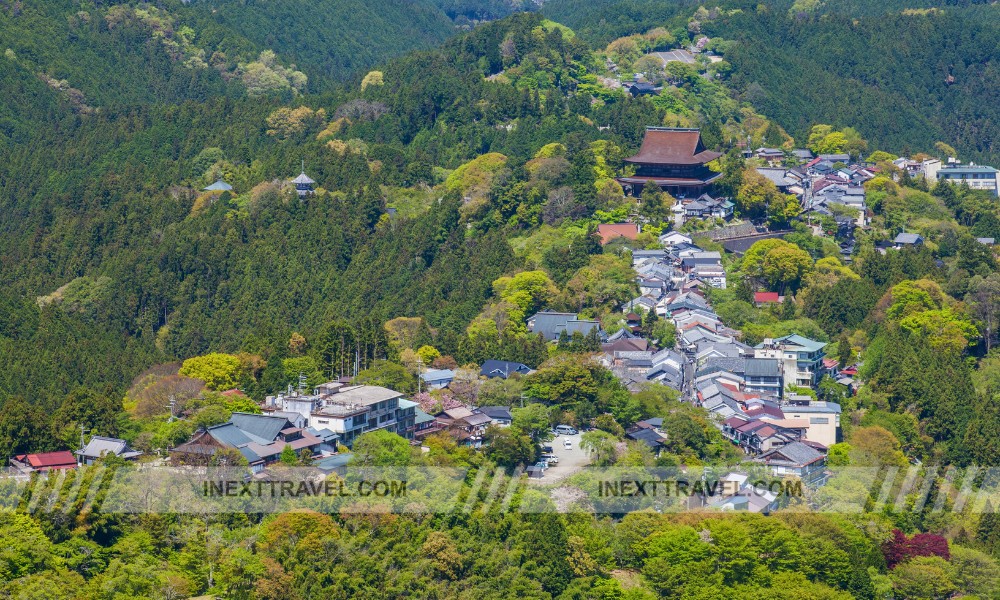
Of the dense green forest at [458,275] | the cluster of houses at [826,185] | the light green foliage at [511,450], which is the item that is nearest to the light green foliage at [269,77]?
the dense green forest at [458,275]

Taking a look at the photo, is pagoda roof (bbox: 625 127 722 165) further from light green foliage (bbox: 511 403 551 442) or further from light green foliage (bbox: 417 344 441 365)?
light green foliage (bbox: 511 403 551 442)

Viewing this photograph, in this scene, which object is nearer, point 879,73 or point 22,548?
point 22,548

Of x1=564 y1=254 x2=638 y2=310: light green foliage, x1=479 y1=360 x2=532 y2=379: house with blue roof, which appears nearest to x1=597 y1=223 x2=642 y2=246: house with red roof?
x1=564 y1=254 x2=638 y2=310: light green foliage

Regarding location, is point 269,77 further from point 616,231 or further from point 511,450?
point 511,450

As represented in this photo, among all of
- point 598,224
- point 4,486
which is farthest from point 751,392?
point 4,486

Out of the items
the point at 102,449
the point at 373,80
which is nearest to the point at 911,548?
the point at 102,449

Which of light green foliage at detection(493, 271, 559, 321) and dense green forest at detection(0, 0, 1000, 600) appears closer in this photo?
dense green forest at detection(0, 0, 1000, 600)

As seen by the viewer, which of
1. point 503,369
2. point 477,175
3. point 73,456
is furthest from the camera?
point 477,175
